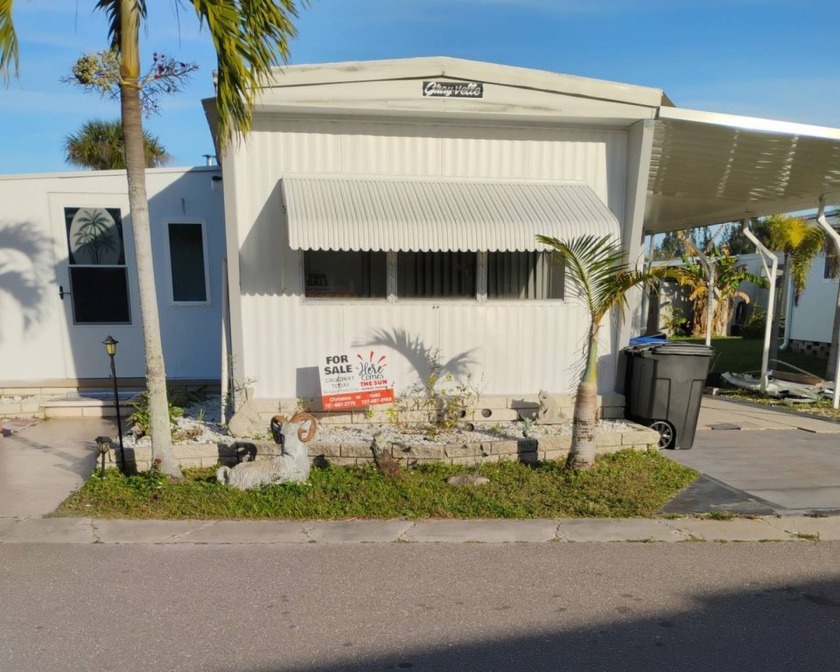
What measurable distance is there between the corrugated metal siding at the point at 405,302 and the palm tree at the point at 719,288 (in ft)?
38.0

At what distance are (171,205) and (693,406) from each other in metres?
7.68

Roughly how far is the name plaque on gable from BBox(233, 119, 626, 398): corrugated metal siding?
455mm

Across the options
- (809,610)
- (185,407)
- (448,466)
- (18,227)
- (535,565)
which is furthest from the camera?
(18,227)

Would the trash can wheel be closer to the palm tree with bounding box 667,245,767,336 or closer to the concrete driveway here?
the concrete driveway

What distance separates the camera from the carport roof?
613 cm

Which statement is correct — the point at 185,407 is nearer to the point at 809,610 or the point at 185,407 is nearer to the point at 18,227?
the point at 18,227

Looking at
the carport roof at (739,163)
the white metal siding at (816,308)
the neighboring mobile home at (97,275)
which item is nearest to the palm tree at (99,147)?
the neighboring mobile home at (97,275)

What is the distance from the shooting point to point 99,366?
856cm

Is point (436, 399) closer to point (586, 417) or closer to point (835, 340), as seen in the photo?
point (586, 417)

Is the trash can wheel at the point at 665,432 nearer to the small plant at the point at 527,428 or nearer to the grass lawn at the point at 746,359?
the small plant at the point at 527,428

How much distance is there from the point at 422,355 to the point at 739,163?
4875 mm

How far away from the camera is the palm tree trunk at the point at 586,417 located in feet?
17.2

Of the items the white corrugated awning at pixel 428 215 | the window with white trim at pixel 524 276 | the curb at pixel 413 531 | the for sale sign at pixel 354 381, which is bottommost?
the curb at pixel 413 531

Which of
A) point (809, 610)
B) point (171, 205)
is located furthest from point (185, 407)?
point (809, 610)
